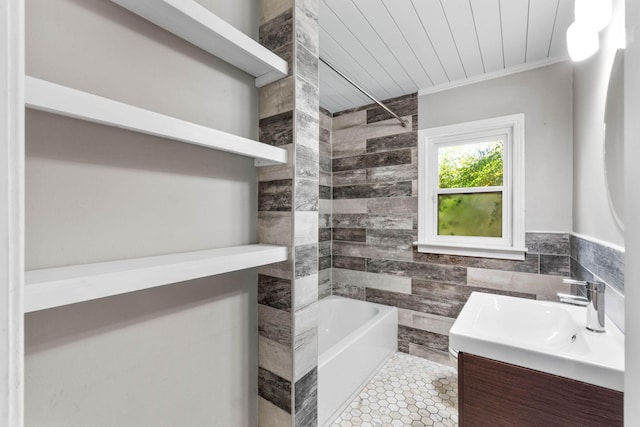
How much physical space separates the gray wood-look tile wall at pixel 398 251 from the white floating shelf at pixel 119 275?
1902 millimetres

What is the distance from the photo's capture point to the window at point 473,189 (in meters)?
2.09

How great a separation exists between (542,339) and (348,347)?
3.57 feet

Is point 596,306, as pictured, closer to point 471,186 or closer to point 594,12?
point 594,12

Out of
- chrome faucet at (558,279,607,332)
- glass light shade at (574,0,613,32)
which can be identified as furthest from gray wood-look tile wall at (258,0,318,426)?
chrome faucet at (558,279,607,332)

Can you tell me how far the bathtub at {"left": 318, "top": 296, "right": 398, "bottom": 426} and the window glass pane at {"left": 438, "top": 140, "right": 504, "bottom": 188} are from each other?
1242 mm

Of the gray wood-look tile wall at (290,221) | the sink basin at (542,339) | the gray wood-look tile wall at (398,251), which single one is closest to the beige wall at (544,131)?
the gray wood-look tile wall at (398,251)

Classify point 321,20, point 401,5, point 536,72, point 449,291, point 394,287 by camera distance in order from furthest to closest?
point 394,287
point 449,291
point 536,72
point 321,20
point 401,5

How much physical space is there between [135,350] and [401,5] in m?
1.84

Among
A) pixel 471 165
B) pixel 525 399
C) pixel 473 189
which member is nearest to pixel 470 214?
pixel 473 189

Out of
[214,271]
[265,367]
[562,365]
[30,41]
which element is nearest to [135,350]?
[214,271]

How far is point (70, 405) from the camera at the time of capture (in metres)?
0.66

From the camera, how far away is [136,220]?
2.55 ft

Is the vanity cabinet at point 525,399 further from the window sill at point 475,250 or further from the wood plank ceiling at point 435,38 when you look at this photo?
the wood plank ceiling at point 435,38

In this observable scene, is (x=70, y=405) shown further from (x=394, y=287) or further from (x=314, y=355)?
(x=394, y=287)
